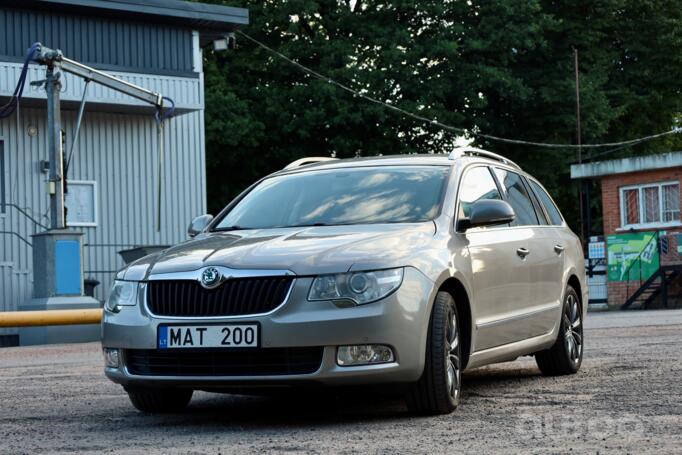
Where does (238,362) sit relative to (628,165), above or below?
below

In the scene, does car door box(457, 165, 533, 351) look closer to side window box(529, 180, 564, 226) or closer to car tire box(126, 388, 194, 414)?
side window box(529, 180, 564, 226)

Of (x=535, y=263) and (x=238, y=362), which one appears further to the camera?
(x=535, y=263)

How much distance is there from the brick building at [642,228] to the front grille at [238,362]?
28.8 m

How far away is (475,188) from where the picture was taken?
888 centimetres

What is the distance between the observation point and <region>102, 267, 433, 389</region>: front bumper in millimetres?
6926

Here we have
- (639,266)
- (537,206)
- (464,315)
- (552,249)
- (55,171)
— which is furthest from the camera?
(639,266)

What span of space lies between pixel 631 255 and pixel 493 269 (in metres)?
29.7

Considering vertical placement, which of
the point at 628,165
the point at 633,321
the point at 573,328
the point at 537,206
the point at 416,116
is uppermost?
the point at 416,116

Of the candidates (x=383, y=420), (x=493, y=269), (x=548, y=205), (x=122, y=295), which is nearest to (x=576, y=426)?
(x=383, y=420)

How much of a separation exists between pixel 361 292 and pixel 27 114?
20.4 metres

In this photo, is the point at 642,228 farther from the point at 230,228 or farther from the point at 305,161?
the point at 230,228

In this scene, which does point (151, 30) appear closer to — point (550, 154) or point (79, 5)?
point (79, 5)

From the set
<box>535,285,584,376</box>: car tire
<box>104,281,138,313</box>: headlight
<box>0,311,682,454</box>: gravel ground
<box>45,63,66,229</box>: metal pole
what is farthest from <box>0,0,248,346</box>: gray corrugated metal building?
<box>104,281,138,313</box>: headlight

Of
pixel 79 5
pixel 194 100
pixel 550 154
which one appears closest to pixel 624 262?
pixel 550 154
